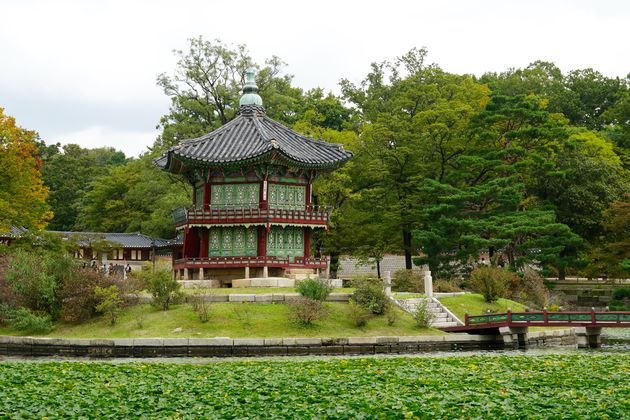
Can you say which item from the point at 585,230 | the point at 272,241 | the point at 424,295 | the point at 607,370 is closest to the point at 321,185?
the point at 272,241

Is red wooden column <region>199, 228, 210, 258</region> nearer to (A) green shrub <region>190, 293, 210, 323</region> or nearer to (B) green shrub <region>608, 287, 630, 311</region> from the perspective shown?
(A) green shrub <region>190, 293, 210, 323</region>

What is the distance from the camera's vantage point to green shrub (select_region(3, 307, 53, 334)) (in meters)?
31.5

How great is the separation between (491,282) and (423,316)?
8.58 metres

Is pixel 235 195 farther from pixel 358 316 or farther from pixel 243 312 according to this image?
pixel 358 316

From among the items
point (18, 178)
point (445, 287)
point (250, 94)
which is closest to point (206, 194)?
point (250, 94)

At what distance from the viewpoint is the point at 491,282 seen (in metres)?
39.9

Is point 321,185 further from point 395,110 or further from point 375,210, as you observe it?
point 395,110

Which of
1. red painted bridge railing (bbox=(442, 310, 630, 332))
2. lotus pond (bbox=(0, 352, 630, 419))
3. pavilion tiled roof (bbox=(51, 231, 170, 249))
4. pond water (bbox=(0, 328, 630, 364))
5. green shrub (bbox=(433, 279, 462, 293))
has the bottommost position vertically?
pond water (bbox=(0, 328, 630, 364))

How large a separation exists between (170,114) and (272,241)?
21507mm

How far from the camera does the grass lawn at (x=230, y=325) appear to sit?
101ft

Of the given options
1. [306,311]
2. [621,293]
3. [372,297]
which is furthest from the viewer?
[621,293]

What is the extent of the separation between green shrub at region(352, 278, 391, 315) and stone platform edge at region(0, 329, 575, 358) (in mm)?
2885

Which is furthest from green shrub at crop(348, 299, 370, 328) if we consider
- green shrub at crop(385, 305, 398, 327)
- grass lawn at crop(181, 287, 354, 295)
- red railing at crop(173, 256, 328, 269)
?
red railing at crop(173, 256, 328, 269)

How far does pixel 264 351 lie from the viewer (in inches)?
1159
